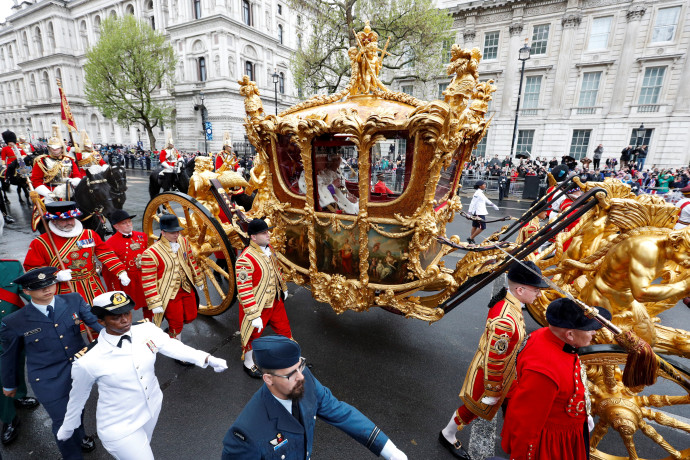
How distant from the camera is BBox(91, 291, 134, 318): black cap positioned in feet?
5.98

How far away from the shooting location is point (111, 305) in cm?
184

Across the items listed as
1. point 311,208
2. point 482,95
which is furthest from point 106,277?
point 482,95

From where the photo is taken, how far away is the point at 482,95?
358cm

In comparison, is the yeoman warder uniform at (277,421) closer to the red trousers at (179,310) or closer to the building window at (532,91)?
the red trousers at (179,310)

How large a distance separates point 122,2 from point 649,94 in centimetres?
5101

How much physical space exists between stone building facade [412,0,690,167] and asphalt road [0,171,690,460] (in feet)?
71.0

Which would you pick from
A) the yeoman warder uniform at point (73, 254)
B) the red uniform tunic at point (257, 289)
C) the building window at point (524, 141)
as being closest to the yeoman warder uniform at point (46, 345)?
the yeoman warder uniform at point (73, 254)

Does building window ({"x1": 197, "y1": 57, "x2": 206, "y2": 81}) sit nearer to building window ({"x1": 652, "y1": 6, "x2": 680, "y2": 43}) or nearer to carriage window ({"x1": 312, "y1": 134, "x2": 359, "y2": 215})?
carriage window ({"x1": 312, "y1": 134, "x2": 359, "y2": 215})

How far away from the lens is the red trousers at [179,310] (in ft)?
11.7

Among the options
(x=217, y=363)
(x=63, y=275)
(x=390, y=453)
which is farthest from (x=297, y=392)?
(x=63, y=275)

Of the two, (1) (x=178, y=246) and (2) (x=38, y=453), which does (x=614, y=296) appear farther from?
(2) (x=38, y=453)

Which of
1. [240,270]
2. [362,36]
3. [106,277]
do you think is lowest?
[106,277]

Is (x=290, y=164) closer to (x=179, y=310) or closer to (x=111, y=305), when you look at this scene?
(x=179, y=310)

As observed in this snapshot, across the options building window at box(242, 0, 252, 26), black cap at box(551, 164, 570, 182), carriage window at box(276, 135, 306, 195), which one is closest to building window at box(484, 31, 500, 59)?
building window at box(242, 0, 252, 26)
